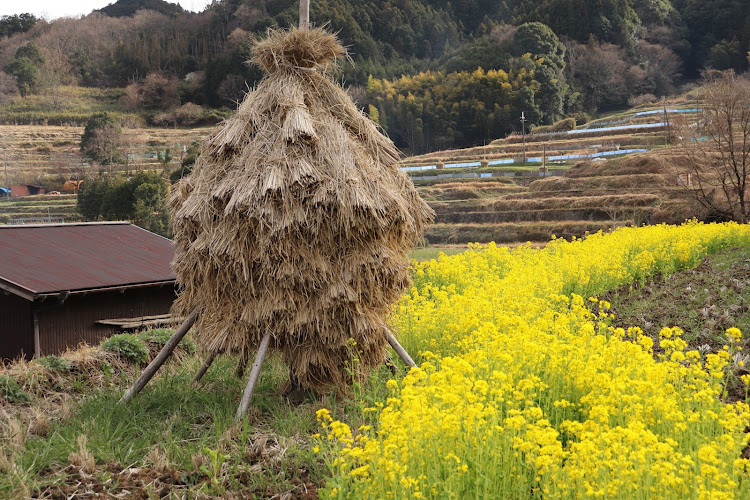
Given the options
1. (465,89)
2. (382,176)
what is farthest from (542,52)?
(382,176)

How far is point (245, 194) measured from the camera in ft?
16.5

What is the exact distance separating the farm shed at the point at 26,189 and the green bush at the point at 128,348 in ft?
150

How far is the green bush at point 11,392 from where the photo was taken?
5707mm

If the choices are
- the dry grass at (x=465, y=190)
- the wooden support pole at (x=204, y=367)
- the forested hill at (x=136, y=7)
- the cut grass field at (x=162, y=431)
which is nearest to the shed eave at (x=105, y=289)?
the cut grass field at (x=162, y=431)

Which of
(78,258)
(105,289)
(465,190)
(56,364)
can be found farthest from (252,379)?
(465,190)

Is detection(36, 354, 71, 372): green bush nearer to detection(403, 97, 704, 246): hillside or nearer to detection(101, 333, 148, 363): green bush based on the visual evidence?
detection(101, 333, 148, 363): green bush

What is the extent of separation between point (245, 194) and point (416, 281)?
6.57m

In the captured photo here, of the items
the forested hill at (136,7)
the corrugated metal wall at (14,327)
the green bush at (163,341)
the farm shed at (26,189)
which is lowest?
the corrugated metal wall at (14,327)

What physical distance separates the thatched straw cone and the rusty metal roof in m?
6.01

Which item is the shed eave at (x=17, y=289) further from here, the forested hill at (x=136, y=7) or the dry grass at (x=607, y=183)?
the forested hill at (x=136, y=7)

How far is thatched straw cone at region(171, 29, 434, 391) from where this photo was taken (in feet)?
16.7

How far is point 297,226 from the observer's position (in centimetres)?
505

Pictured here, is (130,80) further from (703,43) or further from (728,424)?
(728,424)

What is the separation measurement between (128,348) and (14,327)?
205 inches
